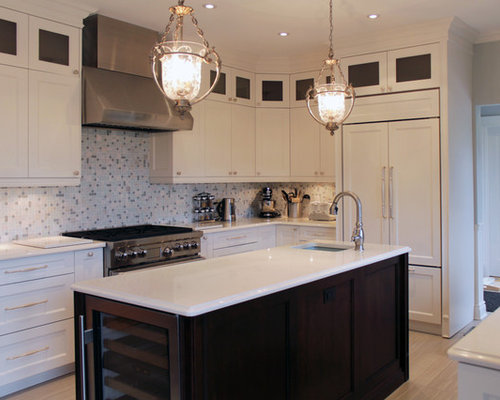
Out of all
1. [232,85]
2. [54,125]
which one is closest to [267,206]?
[232,85]

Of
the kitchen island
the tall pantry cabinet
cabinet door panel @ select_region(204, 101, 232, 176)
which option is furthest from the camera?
cabinet door panel @ select_region(204, 101, 232, 176)

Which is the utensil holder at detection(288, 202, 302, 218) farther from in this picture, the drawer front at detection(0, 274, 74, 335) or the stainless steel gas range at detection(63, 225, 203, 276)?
the drawer front at detection(0, 274, 74, 335)

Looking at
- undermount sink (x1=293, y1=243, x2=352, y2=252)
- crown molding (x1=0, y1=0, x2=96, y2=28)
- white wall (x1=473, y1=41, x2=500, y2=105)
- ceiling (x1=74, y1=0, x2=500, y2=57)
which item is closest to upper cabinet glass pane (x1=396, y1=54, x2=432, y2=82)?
ceiling (x1=74, y1=0, x2=500, y2=57)

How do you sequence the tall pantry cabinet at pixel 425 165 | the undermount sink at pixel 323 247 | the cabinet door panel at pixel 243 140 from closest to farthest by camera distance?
1. the undermount sink at pixel 323 247
2. the tall pantry cabinet at pixel 425 165
3. the cabinet door panel at pixel 243 140

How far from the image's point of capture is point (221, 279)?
7.75ft

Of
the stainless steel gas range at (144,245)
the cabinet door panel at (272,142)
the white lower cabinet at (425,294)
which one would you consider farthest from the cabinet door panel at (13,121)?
the white lower cabinet at (425,294)

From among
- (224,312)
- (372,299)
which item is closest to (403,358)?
(372,299)

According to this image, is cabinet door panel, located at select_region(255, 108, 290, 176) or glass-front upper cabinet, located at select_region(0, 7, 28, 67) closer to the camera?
glass-front upper cabinet, located at select_region(0, 7, 28, 67)

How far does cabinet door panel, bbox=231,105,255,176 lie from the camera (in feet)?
17.2

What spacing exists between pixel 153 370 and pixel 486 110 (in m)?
4.43

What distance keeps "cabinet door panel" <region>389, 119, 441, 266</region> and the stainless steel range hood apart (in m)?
2.05

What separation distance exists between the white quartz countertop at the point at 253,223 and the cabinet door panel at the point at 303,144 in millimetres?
539

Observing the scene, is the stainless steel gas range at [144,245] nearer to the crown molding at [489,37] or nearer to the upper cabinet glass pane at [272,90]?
the upper cabinet glass pane at [272,90]

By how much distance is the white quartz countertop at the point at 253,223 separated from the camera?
4.73 meters
